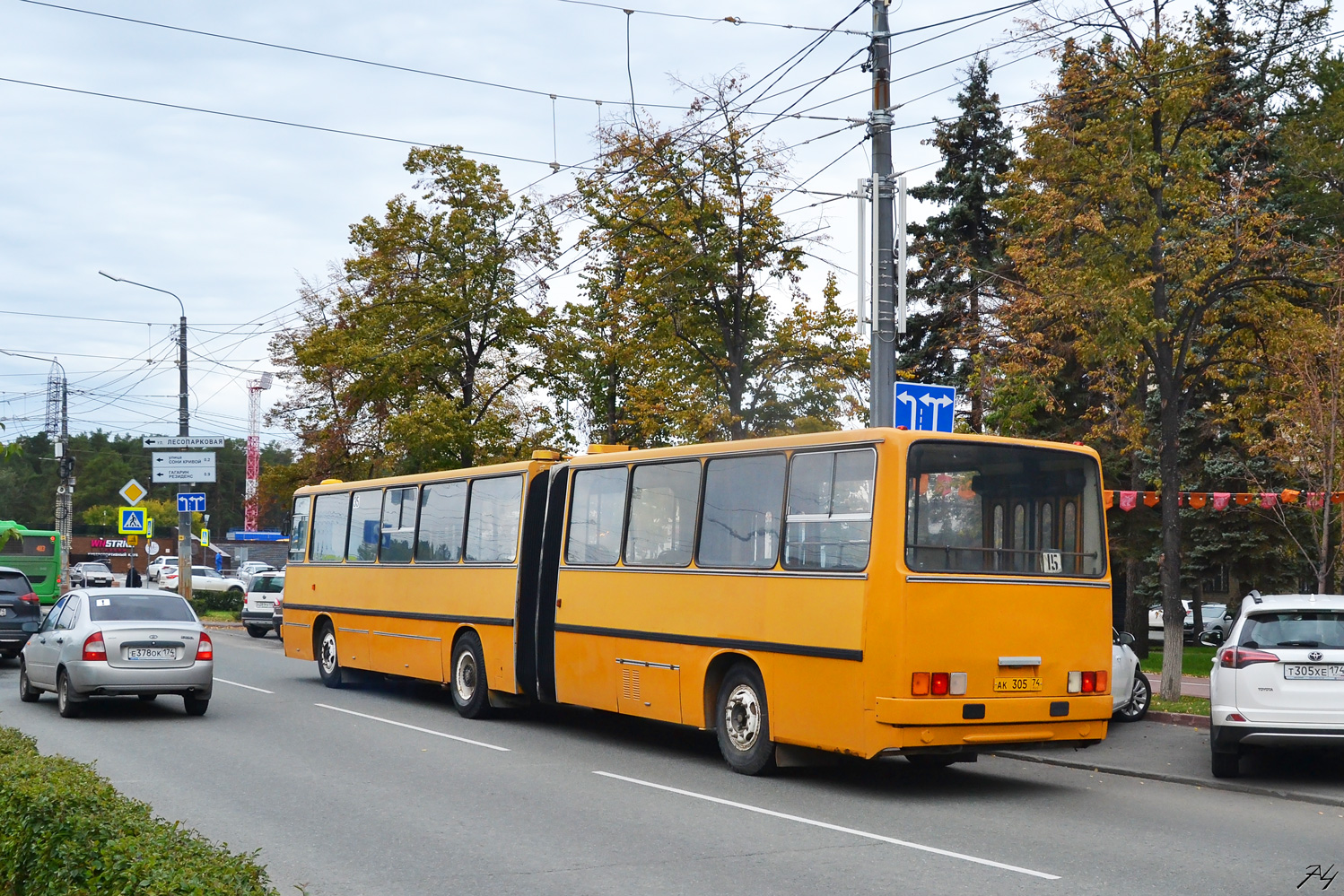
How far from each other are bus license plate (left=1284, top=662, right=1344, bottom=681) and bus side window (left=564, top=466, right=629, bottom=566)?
257 inches

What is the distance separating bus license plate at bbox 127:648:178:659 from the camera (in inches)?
644

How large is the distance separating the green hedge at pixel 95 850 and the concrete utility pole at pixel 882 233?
978 cm

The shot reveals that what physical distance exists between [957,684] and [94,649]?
1037 centimetres

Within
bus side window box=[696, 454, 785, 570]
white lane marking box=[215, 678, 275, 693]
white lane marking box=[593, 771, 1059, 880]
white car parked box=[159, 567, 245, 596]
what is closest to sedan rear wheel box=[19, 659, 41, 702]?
white lane marking box=[215, 678, 275, 693]

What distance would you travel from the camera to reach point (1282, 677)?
457 inches

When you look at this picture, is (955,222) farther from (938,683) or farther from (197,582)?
(197,582)

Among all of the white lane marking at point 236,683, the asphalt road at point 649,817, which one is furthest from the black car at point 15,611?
the asphalt road at point 649,817

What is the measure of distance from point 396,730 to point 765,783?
544 centimetres

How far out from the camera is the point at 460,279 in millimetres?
36250

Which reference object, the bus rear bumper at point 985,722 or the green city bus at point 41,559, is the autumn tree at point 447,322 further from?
the bus rear bumper at point 985,722

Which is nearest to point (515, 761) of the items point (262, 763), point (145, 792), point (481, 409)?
point (262, 763)

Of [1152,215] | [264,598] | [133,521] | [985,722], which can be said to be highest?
[1152,215]

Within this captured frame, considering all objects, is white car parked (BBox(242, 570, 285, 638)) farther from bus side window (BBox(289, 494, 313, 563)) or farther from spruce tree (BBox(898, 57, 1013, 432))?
spruce tree (BBox(898, 57, 1013, 432))

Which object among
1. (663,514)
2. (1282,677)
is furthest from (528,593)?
(1282,677)
